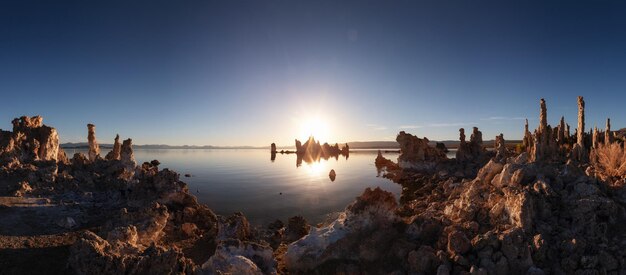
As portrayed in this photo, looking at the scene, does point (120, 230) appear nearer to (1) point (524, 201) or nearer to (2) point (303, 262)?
(2) point (303, 262)

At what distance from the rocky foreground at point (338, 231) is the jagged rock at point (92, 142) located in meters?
12.1

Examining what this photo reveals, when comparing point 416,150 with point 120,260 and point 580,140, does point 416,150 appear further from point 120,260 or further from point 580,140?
point 120,260

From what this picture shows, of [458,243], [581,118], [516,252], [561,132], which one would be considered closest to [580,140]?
[581,118]

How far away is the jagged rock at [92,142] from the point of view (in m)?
36.7

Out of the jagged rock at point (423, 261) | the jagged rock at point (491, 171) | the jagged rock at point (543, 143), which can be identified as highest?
the jagged rock at point (543, 143)

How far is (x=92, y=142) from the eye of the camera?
3675cm

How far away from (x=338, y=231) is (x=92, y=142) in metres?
33.1

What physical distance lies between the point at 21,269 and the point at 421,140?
6661cm

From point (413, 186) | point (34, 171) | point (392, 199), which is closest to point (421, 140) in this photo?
point (413, 186)

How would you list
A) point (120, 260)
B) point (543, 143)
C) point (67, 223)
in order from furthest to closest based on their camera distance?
1. point (543, 143)
2. point (67, 223)
3. point (120, 260)

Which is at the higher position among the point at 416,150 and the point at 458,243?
the point at 416,150

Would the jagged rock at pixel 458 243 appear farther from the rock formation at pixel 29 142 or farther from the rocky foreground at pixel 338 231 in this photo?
the rock formation at pixel 29 142

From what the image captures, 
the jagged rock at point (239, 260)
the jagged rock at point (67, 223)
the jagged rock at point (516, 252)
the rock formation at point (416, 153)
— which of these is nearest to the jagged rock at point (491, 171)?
the jagged rock at point (516, 252)

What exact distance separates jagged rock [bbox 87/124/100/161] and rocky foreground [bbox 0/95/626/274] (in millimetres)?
12084
